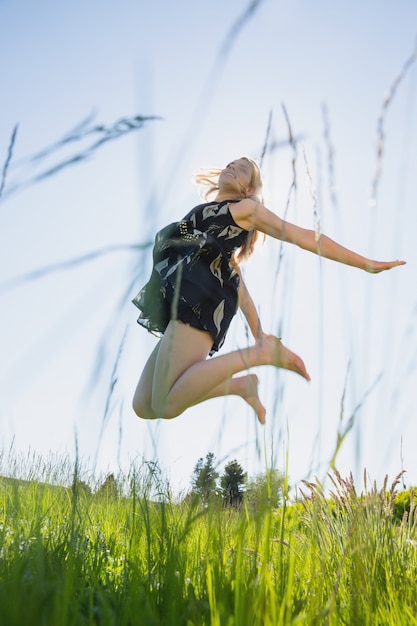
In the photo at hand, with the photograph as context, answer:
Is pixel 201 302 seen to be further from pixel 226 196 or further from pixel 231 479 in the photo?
pixel 231 479

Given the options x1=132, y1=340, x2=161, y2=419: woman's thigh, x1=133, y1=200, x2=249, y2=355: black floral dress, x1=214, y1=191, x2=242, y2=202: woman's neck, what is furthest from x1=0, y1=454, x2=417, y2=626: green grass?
x1=214, y1=191, x2=242, y2=202: woman's neck

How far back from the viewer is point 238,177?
3.53 m

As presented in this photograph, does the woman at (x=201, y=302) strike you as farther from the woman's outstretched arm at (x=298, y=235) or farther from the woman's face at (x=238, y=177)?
the woman's face at (x=238, y=177)

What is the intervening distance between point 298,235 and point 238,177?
1442 mm

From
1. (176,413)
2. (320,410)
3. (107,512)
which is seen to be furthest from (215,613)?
(107,512)

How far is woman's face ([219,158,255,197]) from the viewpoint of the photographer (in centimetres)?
352

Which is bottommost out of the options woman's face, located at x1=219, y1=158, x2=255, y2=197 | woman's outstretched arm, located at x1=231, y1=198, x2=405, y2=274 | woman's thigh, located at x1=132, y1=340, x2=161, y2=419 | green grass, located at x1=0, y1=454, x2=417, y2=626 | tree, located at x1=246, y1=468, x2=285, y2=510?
green grass, located at x1=0, y1=454, x2=417, y2=626

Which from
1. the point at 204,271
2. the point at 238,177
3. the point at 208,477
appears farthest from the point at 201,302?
the point at 208,477

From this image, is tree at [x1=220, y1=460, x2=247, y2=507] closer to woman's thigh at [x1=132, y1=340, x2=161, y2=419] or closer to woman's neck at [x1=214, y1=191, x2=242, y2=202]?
woman's thigh at [x1=132, y1=340, x2=161, y2=419]

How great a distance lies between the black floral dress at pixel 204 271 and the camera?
307cm

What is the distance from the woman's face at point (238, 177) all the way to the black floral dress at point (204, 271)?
263 millimetres

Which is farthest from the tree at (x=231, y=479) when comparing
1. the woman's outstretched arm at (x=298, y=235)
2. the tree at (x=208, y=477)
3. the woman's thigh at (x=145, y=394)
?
the woman's thigh at (x=145, y=394)

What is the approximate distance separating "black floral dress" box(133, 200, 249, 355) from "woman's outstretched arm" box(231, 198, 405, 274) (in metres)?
0.14

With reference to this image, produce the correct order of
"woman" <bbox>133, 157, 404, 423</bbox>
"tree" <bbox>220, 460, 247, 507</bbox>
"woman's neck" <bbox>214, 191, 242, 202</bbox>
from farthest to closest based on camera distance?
1. "woman's neck" <bbox>214, 191, 242, 202</bbox>
2. "woman" <bbox>133, 157, 404, 423</bbox>
3. "tree" <bbox>220, 460, 247, 507</bbox>
